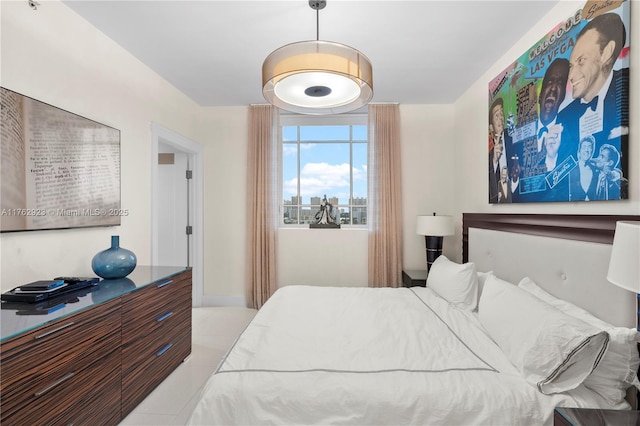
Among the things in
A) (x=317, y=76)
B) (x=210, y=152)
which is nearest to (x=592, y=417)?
(x=317, y=76)

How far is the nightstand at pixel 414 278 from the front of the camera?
334 cm

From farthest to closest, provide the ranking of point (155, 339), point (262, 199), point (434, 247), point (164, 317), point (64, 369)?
1. point (262, 199)
2. point (434, 247)
3. point (164, 317)
4. point (155, 339)
5. point (64, 369)

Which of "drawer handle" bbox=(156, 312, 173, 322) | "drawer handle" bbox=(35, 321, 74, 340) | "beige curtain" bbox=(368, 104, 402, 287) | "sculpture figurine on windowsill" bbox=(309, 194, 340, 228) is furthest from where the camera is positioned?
"sculpture figurine on windowsill" bbox=(309, 194, 340, 228)

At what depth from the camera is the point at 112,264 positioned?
208cm

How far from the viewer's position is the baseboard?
4055mm

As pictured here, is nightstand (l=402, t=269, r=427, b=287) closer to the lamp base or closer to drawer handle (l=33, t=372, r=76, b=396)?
the lamp base

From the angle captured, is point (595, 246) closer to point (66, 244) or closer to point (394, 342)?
point (394, 342)

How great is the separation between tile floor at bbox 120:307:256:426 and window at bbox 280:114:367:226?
4.72 ft

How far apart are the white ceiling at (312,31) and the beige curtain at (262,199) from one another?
0.79 m

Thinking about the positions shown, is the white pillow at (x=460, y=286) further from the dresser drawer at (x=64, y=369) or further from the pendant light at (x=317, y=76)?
the dresser drawer at (x=64, y=369)

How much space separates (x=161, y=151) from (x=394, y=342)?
372 centimetres

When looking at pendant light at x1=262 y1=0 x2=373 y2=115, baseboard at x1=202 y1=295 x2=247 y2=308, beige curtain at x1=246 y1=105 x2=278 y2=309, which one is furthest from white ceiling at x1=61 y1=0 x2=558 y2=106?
baseboard at x1=202 y1=295 x2=247 y2=308

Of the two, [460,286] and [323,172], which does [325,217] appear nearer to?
[323,172]

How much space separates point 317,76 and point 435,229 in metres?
2.27
